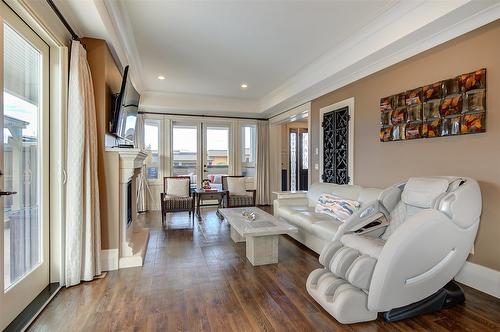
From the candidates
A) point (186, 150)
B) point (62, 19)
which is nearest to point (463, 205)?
point (62, 19)

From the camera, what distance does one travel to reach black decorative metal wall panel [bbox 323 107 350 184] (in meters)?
4.16

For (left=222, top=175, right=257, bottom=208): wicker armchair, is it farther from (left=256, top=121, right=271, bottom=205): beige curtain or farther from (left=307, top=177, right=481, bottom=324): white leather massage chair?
(left=307, top=177, right=481, bottom=324): white leather massage chair

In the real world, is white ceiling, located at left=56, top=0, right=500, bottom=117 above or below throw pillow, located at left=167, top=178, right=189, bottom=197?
above

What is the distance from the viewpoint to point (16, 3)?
5.73 feet

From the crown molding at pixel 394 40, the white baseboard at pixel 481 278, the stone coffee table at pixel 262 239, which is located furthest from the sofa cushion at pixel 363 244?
the crown molding at pixel 394 40

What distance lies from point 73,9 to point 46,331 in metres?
2.55

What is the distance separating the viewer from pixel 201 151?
6.79 metres

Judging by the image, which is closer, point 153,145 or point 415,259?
point 415,259

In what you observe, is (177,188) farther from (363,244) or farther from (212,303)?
(363,244)

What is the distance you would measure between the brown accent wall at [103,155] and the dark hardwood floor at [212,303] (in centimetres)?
44

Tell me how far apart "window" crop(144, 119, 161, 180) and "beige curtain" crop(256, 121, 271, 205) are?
103 inches

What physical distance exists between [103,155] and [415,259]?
3.00 metres

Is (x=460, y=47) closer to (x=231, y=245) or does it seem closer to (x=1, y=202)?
(x=231, y=245)

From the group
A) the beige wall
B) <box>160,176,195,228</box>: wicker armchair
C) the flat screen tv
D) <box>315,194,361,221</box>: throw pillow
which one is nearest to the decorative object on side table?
the beige wall
